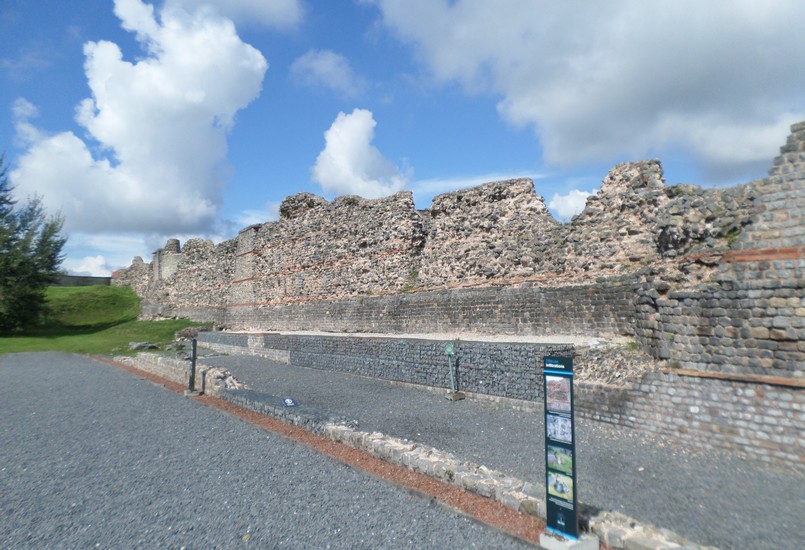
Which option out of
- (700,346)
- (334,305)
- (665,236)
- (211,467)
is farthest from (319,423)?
(334,305)

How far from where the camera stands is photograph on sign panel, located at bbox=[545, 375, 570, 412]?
12.2ft

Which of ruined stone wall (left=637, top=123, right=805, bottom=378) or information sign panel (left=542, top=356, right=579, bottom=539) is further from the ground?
ruined stone wall (left=637, top=123, right=805, bottom=378)

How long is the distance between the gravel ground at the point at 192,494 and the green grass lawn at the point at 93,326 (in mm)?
15881

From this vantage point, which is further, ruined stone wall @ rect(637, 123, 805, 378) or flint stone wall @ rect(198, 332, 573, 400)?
flint stone wall @ rect(198, 332, 573, 400)

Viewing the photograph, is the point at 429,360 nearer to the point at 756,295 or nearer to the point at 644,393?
the point at 644,393

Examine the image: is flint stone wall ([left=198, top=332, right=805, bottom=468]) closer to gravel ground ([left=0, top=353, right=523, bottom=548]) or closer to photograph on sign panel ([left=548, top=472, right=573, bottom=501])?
photograph on sign panel ([left=548, top=472, right=573, bottom=501])

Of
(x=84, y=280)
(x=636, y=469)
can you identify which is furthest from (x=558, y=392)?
(x=84, y=280)

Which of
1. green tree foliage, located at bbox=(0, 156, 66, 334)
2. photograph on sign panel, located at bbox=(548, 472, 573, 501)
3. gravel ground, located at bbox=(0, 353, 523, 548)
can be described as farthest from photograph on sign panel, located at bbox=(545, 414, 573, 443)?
green tree foliage, located at bbox=(0, 156, 66, 334)

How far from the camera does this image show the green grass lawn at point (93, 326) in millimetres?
22984

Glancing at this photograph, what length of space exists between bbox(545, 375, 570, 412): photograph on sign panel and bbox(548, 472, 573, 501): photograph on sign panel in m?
0.53

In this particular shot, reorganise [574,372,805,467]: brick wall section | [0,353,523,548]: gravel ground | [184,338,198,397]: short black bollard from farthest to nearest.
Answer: [184,338,198,397]: short black bollard < [574,372,805,467]: brick wall section < [0,353,523,548]: gravel ground

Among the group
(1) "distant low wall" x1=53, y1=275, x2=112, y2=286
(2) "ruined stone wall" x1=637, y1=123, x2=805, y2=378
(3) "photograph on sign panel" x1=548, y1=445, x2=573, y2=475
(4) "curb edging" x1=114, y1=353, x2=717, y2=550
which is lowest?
(4) "curb edging" x1=114, y1=353, x2=717, y2=550

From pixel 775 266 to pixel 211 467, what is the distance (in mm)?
7688

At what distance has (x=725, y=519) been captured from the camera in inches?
168
